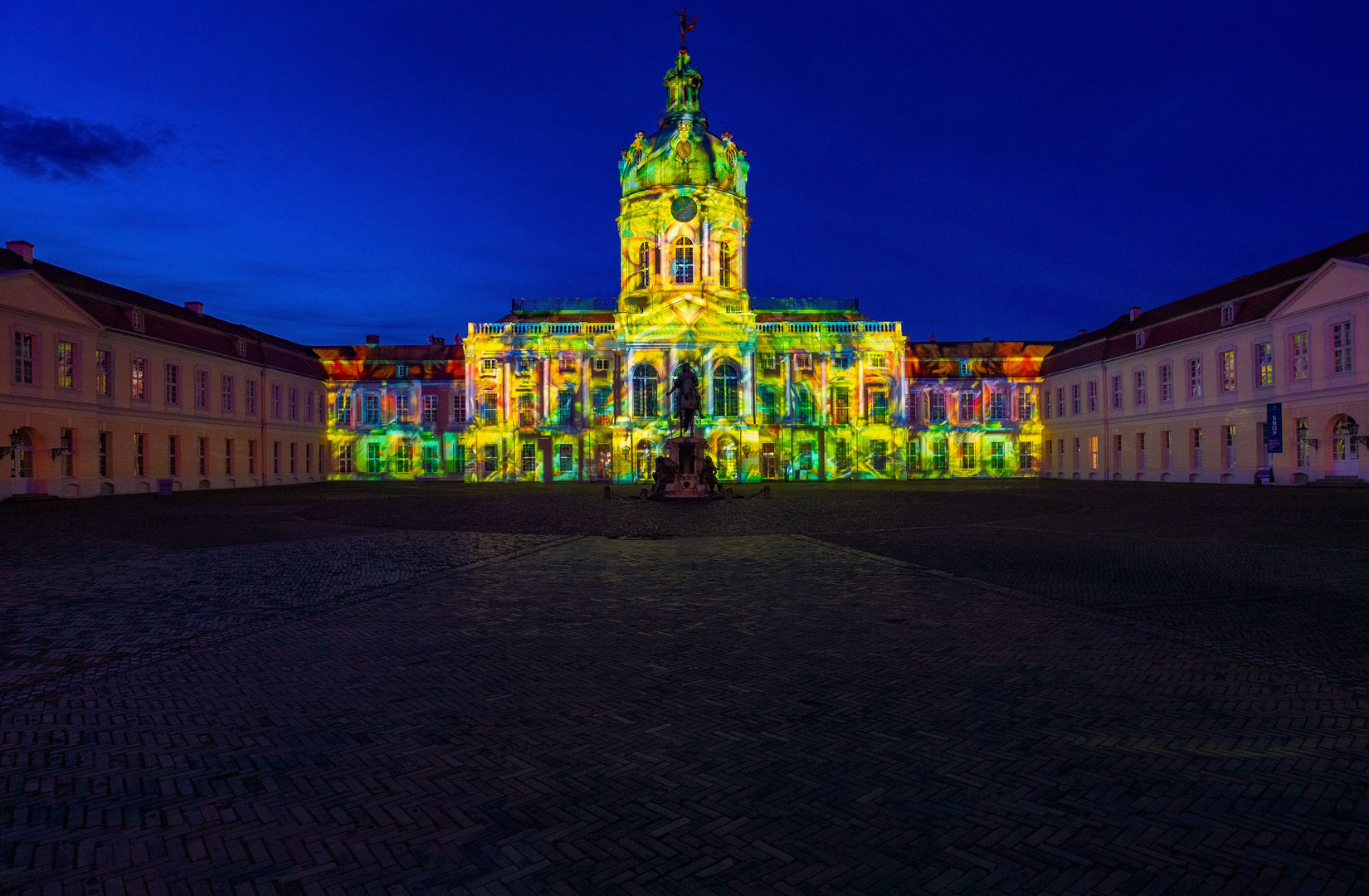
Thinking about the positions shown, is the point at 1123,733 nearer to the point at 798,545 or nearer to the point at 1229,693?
the point at 1229,693

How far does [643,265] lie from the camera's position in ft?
204

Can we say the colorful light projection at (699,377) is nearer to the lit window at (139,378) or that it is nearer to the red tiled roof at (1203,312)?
the red tiled roof at (1203,312)

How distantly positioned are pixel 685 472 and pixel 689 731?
92.2ft

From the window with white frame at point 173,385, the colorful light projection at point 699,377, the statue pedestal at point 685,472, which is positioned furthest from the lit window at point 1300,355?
the window with white frame at point 173,385

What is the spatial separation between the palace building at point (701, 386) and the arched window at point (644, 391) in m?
0.18

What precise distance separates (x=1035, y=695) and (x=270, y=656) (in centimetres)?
640

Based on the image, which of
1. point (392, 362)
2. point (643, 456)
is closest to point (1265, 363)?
point (643, 456)

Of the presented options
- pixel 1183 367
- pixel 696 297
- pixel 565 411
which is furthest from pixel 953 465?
pixel 565 411

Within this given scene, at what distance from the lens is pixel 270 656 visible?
23.4ft

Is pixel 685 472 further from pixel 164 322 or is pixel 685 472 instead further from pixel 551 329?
pixel 164 322

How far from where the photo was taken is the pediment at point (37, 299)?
1256 inches

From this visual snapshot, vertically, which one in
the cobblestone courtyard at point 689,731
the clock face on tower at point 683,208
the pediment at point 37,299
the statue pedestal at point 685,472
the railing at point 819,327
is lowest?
the cobblestone courtyard at point 689,731

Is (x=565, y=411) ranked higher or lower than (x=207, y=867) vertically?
higher

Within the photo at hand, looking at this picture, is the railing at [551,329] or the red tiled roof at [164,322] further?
the railing at [551,329]
